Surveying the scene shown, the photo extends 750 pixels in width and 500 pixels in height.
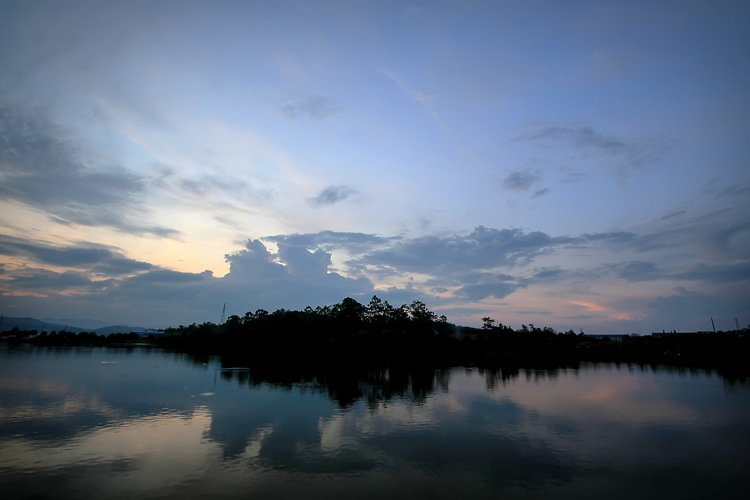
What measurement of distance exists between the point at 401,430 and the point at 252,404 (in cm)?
1409

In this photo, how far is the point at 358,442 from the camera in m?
21.5

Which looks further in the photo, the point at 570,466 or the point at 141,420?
the point at 141,420

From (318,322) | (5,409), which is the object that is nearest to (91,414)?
(5,409)

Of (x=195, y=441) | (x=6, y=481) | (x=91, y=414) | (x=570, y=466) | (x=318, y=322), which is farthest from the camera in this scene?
(x=318, y=322)

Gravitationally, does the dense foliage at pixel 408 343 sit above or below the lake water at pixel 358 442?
above

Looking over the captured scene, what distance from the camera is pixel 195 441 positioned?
68.1 ft

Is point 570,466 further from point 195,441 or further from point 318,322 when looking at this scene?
point 318,322

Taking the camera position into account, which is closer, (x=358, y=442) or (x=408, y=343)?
(x=358, y=442)

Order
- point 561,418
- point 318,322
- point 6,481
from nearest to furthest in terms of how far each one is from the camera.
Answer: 1. point 6,481
2. point 561,418
3. point 318,322

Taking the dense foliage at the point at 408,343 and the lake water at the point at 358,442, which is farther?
the dense foliage at the point at 408,343

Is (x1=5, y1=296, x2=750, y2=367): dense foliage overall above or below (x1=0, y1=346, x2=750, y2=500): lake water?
above

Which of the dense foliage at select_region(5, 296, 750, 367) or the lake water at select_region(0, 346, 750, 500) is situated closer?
the lake water at select_region(0, 346, 750, 500)

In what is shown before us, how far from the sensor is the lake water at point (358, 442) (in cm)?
1552

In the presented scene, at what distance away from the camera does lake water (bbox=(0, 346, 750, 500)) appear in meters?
15.5
